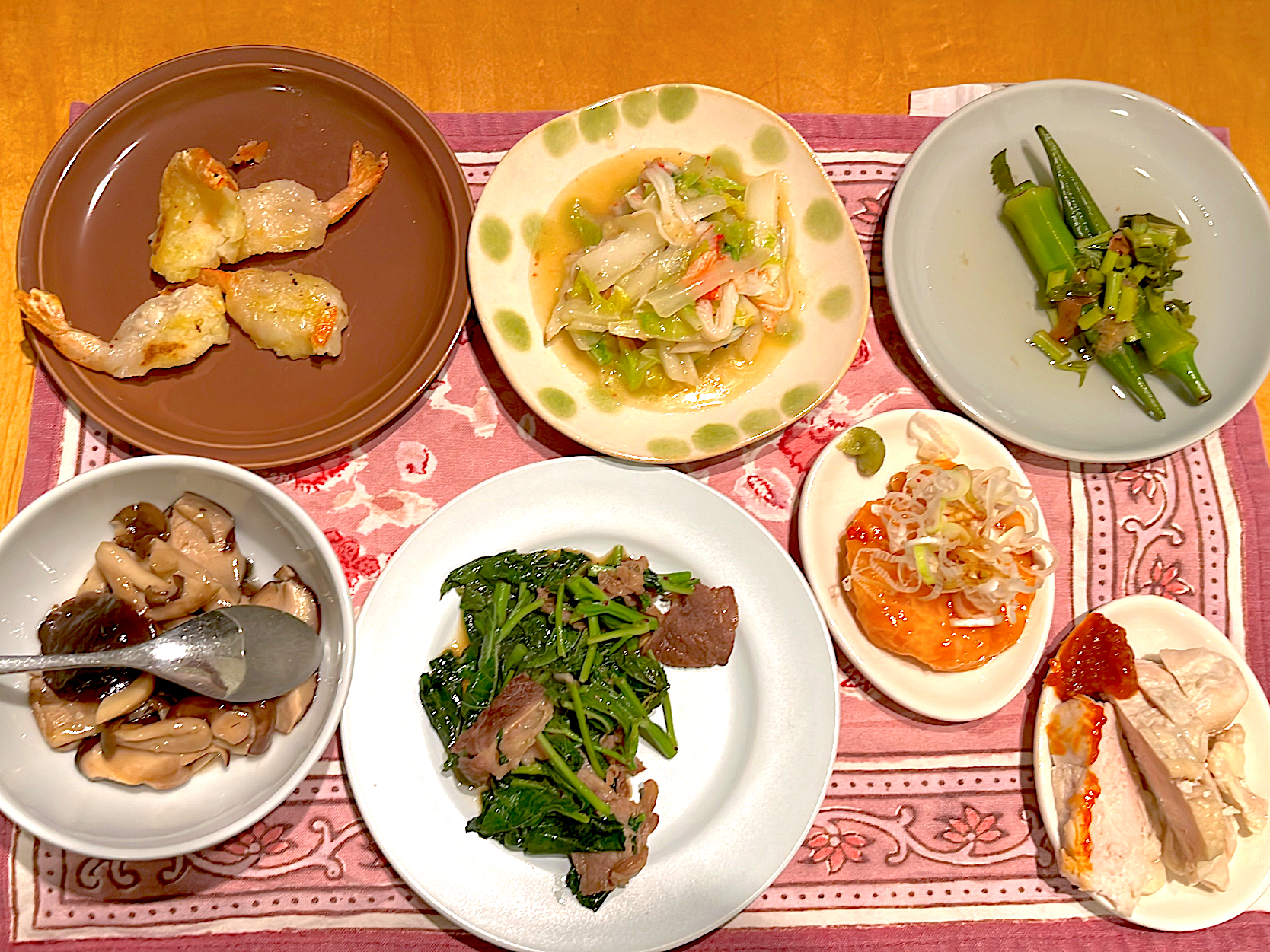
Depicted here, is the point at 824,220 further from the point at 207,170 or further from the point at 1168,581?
the point at 207,170

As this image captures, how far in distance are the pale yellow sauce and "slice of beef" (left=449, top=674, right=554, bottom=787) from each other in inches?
32.0

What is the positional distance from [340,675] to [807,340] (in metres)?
1.47

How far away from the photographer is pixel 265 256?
7.39ft

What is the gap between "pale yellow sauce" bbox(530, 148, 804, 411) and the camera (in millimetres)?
2318

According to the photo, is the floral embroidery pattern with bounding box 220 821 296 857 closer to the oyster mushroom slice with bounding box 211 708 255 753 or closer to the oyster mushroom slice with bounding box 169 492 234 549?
the oyster mushroom slice with bounding box 211 708 255 753

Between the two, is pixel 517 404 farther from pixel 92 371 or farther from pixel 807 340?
pixel 92 371

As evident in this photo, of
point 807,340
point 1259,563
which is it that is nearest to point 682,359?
point 807,340

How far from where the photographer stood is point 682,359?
2322 mm

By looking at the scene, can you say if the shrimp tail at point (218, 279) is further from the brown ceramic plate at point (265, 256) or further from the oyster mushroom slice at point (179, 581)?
the oyster mushroom slice at point (179, 581)

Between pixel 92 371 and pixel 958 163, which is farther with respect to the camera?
pixel 958 163

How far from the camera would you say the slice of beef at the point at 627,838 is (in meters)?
1.98

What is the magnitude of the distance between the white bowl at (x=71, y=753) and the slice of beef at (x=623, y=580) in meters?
0.64

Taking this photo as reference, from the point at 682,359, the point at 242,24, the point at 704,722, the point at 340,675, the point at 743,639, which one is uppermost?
the point at 242,24

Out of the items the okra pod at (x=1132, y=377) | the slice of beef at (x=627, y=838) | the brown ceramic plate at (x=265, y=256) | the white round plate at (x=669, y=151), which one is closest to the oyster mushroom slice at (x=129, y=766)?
the brown ceramic plate at (x=265, y=256)
